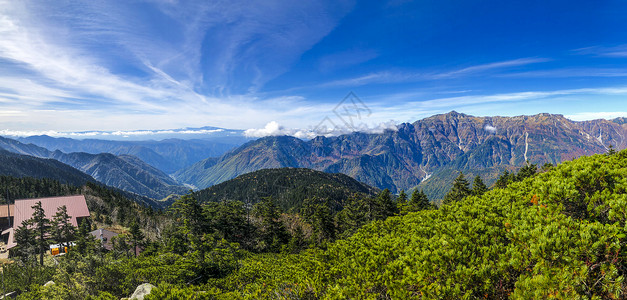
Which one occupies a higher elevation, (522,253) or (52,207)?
(522,253)

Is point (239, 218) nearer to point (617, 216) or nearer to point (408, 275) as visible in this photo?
point (408, 275)

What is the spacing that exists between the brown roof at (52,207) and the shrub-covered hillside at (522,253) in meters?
88.7

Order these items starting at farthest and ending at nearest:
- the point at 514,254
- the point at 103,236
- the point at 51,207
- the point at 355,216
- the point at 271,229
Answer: the point at 51,207 < the point at 103,236 < the point at 355,216 < the point at 271,229 < the point at 514,254

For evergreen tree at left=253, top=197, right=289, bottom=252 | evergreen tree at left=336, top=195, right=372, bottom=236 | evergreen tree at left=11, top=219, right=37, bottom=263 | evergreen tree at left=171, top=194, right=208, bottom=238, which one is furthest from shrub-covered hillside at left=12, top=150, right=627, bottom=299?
evergreen tree at left=11, top=219, right=37, bottom=263

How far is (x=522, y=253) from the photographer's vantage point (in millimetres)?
8188

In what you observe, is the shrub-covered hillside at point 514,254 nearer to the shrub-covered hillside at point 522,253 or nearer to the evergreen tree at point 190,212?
the shrub-covered hillside at point 522,253

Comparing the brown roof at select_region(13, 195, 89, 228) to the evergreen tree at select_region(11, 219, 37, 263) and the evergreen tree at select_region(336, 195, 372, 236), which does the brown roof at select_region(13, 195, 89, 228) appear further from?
the evergreen tree at select_region(336, 195, 372, 236)

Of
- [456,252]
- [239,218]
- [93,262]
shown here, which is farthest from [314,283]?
[239,218]

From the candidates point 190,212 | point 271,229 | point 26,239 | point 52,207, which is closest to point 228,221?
point 190,212

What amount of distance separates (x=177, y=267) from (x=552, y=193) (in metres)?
28.5

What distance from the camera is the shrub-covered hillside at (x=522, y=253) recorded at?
6984 millimetres

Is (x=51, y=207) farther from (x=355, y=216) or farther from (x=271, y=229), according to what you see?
(x=355, y=216)

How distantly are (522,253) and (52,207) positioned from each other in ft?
335

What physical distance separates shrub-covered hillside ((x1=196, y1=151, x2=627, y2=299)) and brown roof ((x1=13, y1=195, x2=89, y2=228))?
291 ft
